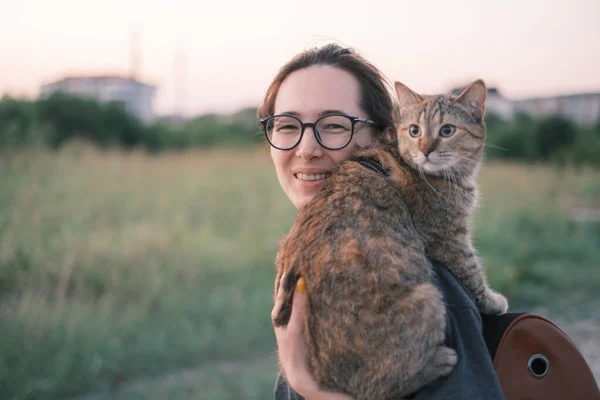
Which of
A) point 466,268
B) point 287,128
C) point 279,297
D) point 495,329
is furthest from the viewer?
point 287,128

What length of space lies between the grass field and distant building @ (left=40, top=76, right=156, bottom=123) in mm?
932

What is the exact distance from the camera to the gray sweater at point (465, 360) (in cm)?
165

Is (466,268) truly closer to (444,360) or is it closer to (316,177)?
(444,360)

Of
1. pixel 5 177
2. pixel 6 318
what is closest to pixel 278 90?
pixel 6 318

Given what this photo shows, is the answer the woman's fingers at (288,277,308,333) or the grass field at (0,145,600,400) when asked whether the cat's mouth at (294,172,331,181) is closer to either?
the woman's fingers at (288,277,308,333)

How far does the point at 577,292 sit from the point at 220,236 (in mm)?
5267

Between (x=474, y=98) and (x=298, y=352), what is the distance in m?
1.32

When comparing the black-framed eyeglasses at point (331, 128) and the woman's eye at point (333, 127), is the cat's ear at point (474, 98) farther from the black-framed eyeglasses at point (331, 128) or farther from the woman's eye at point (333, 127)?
the woman's eye at point (333, 127)

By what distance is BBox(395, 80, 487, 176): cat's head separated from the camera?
2.34 m

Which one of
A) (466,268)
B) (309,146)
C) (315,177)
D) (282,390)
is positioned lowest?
(282,390)

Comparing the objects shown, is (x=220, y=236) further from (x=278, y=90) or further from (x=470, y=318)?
(x=470, y=318)

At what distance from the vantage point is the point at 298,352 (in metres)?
2.04

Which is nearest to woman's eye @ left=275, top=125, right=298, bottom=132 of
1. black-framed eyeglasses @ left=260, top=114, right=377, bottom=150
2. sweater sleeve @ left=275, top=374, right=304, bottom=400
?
black-framed eyeglasses @ left=260, top=114, right=377, bottom=150

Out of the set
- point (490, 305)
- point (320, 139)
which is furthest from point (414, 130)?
point (490, 305)
